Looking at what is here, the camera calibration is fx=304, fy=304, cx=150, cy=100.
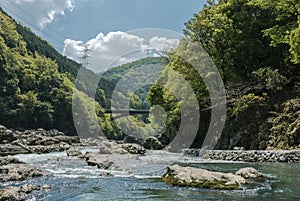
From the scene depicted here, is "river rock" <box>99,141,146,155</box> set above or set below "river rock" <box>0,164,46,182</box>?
above

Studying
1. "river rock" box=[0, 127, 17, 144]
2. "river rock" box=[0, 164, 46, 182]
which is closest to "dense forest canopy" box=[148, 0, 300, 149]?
"river rock" box=[0, 164, 46, 182]

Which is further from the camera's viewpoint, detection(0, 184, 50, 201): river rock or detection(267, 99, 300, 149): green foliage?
detection(267, 99, 300, 149): green foliage

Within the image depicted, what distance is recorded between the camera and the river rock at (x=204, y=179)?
916cm

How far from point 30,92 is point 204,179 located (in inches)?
3099

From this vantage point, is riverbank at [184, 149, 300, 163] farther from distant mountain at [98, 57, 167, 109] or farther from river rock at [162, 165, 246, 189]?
distant mountain at [98, 57, 167, 109]

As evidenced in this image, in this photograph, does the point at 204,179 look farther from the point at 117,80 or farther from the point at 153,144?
the point at 117,80

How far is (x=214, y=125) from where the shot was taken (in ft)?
96.4

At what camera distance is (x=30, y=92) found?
80688 mm

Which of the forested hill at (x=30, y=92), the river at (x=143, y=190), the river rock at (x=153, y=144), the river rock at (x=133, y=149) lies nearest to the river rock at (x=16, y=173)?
the river at (x=143, y=190)

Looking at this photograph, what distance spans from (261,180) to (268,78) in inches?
561

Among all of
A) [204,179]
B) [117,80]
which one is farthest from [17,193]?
[117,80]

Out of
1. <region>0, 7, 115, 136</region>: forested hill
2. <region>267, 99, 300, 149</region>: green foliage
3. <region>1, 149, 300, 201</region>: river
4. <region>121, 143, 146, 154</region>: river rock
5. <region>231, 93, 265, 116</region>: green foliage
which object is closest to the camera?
<region>1, 149, 300, 201</region>: river

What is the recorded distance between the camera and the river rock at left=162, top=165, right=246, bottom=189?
30.1ft

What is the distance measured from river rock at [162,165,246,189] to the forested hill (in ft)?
224
